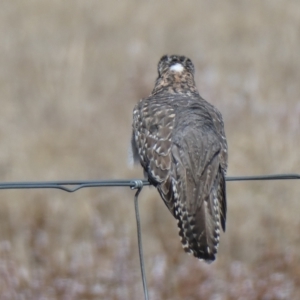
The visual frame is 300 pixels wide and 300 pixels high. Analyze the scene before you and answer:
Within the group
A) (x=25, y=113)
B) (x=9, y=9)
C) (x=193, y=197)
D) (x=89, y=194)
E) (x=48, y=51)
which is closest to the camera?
(x=193, y=197)

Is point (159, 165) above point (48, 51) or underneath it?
underneath

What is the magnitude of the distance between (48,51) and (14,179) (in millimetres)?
2960

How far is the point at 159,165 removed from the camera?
16.0ft

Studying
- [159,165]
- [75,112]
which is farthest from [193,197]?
[75,112]

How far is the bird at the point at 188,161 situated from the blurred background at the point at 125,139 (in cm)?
222

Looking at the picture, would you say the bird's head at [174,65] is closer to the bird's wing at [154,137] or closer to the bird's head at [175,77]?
the bird's head at [175,77]

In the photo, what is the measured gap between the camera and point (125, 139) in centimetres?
966

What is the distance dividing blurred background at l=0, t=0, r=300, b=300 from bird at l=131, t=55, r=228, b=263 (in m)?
2.22

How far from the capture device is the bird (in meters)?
4.48

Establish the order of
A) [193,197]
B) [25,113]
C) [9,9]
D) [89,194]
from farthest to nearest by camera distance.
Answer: [9,9]
[25,113]
[89,194]
[193,197]

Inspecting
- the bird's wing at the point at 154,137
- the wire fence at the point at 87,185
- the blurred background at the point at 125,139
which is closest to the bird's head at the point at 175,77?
the bird's wing at the point at 154,137

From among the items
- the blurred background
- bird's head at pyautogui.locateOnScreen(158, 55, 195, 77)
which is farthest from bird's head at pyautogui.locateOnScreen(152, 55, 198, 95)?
the blurred background

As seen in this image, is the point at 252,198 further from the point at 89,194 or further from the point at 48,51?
the point at 48,51

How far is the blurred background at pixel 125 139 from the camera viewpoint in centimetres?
749
